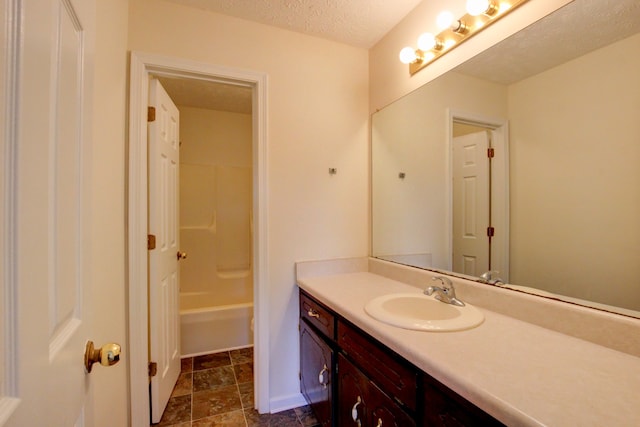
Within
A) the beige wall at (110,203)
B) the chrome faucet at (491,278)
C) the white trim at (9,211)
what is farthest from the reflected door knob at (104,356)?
the chrome faucet at (491,278)

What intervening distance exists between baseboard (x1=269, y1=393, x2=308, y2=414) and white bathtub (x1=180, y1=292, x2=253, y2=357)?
93 centimetres

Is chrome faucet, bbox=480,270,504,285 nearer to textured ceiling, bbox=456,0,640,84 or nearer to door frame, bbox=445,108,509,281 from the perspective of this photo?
door frame, bbox=445,108,509,281

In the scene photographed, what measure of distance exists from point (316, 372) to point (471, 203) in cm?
115

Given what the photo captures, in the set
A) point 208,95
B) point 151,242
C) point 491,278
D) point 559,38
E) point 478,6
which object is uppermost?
point 208,95

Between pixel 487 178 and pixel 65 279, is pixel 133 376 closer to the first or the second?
pixel 65 279

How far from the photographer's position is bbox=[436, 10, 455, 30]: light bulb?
4.39 feet

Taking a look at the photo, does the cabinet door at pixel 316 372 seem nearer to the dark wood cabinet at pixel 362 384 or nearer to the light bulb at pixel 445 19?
the dark wood cabinet at pixel 362 384

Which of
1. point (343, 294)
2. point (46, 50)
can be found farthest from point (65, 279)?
point (343, 294)

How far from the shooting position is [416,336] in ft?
2.98

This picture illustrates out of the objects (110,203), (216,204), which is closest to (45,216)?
(110,203)

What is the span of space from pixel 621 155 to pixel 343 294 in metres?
1.11

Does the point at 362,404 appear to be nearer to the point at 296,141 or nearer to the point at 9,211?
the point at 9,211

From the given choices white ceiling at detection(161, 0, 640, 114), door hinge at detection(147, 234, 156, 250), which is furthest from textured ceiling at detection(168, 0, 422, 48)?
door hinge at detection(147, 234, 156, 250)

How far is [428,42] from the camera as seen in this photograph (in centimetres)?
146
